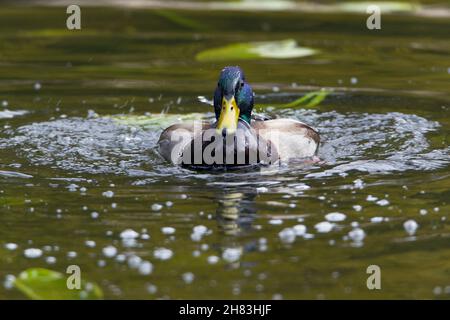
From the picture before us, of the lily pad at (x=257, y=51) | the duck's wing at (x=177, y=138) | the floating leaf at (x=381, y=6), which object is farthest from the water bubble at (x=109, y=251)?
the floating leaf at (x=381, y=6)

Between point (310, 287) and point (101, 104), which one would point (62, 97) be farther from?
point (310, 287)

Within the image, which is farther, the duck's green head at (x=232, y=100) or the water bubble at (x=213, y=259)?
the duck's green head at (x=232, y=100)

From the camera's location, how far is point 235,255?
20.9ft

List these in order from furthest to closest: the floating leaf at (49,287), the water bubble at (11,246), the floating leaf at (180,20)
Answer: the floating leaf at (180,20) < the water bubble at (11,246) < the floating leaf at (49,287)

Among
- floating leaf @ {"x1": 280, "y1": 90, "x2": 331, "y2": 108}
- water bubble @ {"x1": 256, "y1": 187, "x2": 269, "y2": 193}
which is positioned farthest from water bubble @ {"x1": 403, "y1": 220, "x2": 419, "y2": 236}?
floating leaf @ {"x1": 280, "y1": 90, "x2": 331, "y2": 108}

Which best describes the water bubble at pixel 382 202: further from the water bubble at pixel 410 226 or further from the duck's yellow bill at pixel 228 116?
the duck's yellow bill at pixel 228 116

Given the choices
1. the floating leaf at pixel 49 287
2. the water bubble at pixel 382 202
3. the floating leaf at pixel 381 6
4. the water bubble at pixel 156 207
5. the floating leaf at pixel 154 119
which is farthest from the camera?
the floating leaf at pixel 381 6

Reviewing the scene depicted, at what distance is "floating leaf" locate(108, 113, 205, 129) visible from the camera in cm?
1017

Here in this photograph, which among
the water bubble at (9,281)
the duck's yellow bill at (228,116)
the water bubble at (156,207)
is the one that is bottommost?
the water bubble at (9,281)

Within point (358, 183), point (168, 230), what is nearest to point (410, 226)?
point (358, 183)

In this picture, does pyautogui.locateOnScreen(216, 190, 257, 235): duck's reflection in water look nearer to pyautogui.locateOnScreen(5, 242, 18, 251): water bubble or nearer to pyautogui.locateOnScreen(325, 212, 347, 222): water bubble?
pyautogui.locateOnScreen(325, 212, 347, 222): water bubble

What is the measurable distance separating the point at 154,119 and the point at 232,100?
1.60 m

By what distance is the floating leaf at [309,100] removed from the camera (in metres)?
10.8

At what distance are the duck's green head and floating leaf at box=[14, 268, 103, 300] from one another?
9.52 ft
